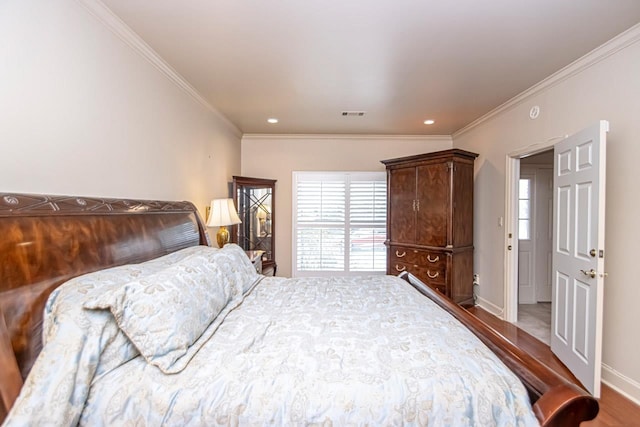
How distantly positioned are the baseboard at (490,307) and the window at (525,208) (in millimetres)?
1087

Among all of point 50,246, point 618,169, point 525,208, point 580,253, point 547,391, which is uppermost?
point 618,169

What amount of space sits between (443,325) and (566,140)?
6.89ft

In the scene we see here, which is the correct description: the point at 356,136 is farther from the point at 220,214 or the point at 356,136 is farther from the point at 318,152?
the point at 220,214

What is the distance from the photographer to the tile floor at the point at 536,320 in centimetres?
302

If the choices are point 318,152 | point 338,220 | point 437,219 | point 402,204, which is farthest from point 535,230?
point 318,152

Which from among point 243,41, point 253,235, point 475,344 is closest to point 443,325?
point 475,344

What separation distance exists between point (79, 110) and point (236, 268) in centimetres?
125

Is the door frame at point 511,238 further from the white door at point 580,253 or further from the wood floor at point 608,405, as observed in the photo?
the white door at point 580,253

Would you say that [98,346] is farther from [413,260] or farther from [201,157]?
[413,260]

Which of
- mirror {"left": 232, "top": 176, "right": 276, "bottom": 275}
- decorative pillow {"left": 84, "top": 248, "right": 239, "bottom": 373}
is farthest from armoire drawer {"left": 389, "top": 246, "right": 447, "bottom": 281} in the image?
decorative pillow {"left": 84, "top": 248, "right": 239, "bottom": 373}

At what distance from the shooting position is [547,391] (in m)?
1.00

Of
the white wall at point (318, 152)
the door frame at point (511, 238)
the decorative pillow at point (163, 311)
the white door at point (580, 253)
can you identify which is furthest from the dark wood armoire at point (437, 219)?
the decorative pillow at point (163, 311)

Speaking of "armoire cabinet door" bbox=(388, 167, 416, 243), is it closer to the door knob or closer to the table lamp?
the door knob

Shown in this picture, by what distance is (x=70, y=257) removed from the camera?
1.25 m
